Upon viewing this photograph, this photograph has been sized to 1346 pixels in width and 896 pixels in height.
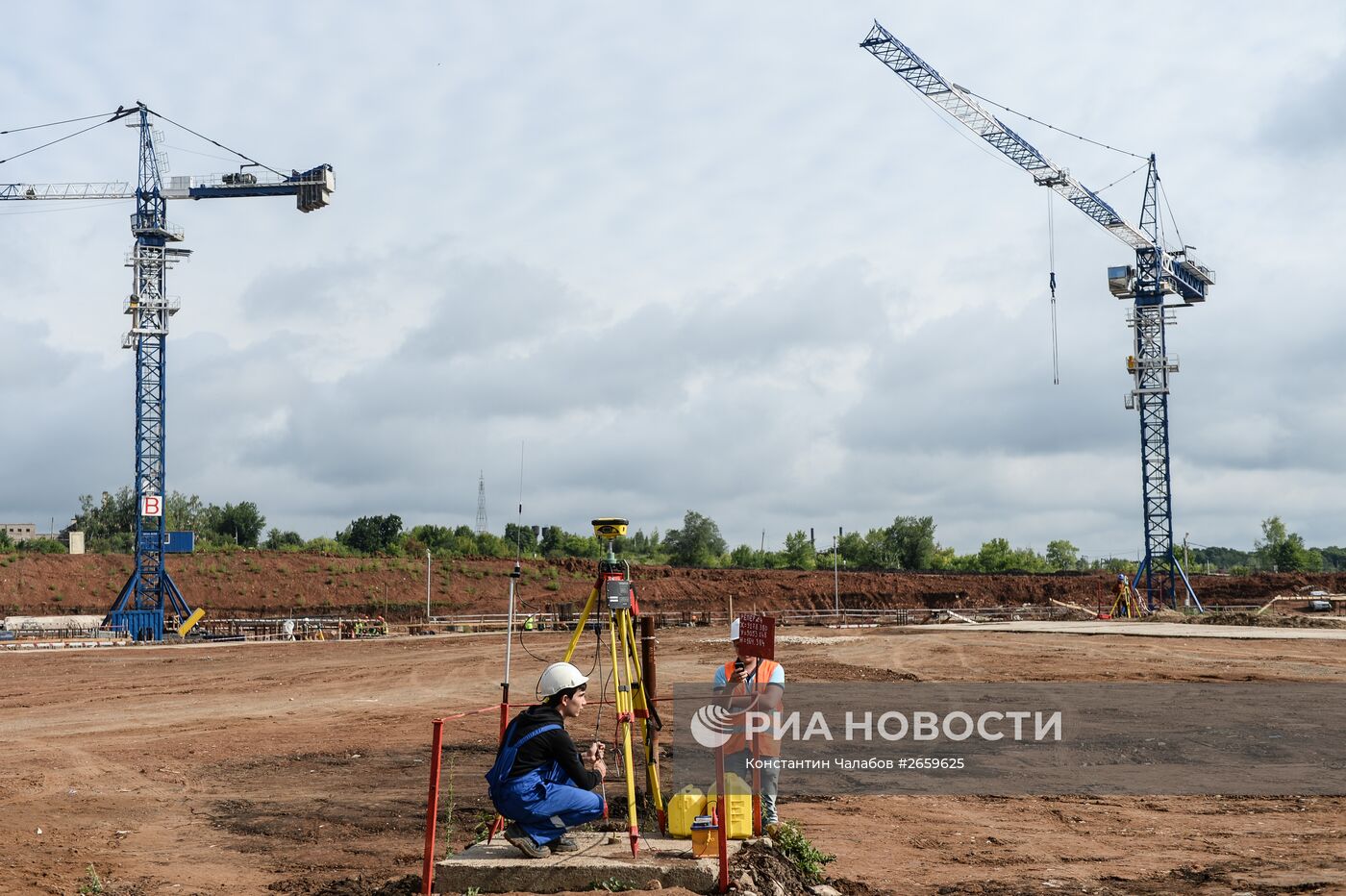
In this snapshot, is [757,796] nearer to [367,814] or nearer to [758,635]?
[758,635]

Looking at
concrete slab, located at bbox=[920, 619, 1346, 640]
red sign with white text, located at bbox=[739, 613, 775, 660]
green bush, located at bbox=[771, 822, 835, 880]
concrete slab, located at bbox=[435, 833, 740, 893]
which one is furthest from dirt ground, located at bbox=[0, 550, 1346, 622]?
concrete slab, located at bbox=[435, 833, 740, 893]

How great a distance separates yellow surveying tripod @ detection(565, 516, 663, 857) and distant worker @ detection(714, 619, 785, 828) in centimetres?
62

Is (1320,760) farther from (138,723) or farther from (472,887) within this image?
(138,723)

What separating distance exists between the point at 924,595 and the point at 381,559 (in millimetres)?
39774

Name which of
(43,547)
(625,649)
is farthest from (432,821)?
(43,547)

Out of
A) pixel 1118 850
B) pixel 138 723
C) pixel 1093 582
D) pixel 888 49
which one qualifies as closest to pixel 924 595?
pixel 1093 582

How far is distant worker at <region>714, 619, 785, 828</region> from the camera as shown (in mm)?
8883

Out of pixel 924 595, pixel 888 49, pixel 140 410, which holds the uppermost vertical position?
pixel 888 49

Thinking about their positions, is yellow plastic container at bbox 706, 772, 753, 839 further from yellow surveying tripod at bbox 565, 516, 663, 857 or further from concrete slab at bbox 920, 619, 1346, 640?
concrete slab at bbox 920, 619, 1346, 640

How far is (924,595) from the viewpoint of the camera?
254 feet

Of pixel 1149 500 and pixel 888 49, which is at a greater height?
pixel 888 49

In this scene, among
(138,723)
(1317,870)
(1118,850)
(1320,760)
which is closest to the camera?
(1317,870)

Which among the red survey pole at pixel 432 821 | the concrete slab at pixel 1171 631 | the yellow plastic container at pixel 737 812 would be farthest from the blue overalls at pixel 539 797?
the concrete slab at pixel 1171 631

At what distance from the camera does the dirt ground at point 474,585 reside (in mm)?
71562
